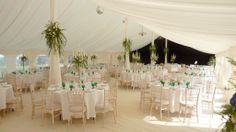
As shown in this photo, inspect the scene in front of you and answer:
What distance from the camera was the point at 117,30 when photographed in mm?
16812

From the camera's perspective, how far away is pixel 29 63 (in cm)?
1585

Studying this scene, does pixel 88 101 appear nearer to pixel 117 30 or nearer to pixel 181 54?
pixel 117 30

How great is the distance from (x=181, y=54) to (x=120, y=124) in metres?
15.3

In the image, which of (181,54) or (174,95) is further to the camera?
(181,54)

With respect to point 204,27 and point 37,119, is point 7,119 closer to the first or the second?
point 37,119

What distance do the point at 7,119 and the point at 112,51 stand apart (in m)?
13.5

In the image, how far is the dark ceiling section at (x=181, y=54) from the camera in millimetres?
20422

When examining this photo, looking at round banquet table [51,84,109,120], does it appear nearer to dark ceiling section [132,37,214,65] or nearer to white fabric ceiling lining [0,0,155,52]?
white fabric ceiling lining [0,0,155,52]

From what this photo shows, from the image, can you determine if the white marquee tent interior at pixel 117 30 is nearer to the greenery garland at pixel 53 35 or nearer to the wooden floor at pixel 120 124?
the wooden floor at pixel 120 124

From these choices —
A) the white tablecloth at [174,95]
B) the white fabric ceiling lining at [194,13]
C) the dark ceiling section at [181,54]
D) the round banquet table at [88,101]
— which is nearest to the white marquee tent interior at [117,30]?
the white fabric ceiling lining at [194,13]

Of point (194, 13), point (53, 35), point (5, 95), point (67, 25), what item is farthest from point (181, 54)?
point (194, 13)

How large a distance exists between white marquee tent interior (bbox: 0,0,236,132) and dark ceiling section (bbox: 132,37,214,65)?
107 cm

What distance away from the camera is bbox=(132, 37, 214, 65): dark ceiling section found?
67.0 feet

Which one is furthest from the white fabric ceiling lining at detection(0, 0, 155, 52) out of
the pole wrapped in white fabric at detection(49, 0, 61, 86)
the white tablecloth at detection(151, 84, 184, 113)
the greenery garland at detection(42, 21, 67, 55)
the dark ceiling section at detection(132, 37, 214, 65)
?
the white tablecloth at detection(151, 84, 184, 113)
